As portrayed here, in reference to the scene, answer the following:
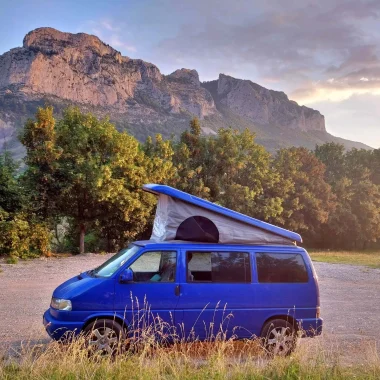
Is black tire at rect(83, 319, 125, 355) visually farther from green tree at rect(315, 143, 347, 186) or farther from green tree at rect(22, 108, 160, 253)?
green tree at rect(315, 143, 347, 186)

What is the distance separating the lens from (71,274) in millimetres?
16562

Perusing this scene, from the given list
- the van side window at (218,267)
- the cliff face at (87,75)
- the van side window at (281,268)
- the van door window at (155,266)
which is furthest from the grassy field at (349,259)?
the cliff face at (87,75)

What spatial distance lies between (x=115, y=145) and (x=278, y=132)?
154 metres

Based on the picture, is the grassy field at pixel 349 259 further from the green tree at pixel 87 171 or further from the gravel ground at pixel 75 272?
the green tree at pixel 87 171

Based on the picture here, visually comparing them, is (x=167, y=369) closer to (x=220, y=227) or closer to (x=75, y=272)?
(x=220, y=227)

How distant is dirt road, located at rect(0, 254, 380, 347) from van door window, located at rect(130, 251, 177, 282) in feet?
6.08

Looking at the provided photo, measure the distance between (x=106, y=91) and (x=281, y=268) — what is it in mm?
151213

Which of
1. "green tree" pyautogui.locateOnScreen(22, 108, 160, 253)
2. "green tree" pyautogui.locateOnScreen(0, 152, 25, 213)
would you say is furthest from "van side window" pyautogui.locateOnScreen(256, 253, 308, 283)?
"green tree" pyautogui.locateOnScreen(0, 152, 25, 213)

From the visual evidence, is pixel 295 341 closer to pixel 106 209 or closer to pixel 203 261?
pixel 203 261

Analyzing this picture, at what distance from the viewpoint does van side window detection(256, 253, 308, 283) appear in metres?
7.39

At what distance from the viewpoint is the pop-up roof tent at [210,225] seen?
7.59 meters

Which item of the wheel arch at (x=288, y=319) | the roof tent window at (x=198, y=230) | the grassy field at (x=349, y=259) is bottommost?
the grassy field at (x=349, y=259)

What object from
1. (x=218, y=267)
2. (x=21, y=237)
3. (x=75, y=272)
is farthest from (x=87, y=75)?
(x=218, y=267)

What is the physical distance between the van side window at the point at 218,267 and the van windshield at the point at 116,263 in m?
0.97
